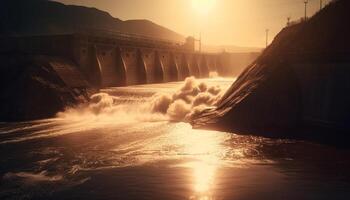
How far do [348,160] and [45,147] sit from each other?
53.9 ft

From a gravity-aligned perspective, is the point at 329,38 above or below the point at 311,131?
above

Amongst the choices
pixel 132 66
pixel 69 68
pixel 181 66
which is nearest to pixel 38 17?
pixel 181 66

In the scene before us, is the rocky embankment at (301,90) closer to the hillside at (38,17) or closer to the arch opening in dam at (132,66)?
the arch opening in dam at (132,66)

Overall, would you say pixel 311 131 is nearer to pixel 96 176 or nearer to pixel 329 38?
pixel 329 38

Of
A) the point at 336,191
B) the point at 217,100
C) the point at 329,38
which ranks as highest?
the point at 329,38

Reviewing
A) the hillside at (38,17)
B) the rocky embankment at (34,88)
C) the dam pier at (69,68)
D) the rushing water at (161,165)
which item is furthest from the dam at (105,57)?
the hillside at (38,17)

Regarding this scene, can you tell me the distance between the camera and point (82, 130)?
2688 cm

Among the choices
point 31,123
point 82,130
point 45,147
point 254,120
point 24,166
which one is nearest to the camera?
point 24,166

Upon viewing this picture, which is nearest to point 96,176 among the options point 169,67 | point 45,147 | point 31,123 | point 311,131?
point 45,147

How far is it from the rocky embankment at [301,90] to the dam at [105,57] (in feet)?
63.6

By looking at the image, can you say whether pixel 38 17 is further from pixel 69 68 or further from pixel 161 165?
pixel 161 165

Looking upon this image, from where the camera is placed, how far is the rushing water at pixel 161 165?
45.5 ft

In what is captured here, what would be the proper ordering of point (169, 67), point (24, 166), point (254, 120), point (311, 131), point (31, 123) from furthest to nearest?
point (169, 67)
point (31, 123)
point (254, 120)
point (311, 131)
point (24, 166)

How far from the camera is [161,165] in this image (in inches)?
686
